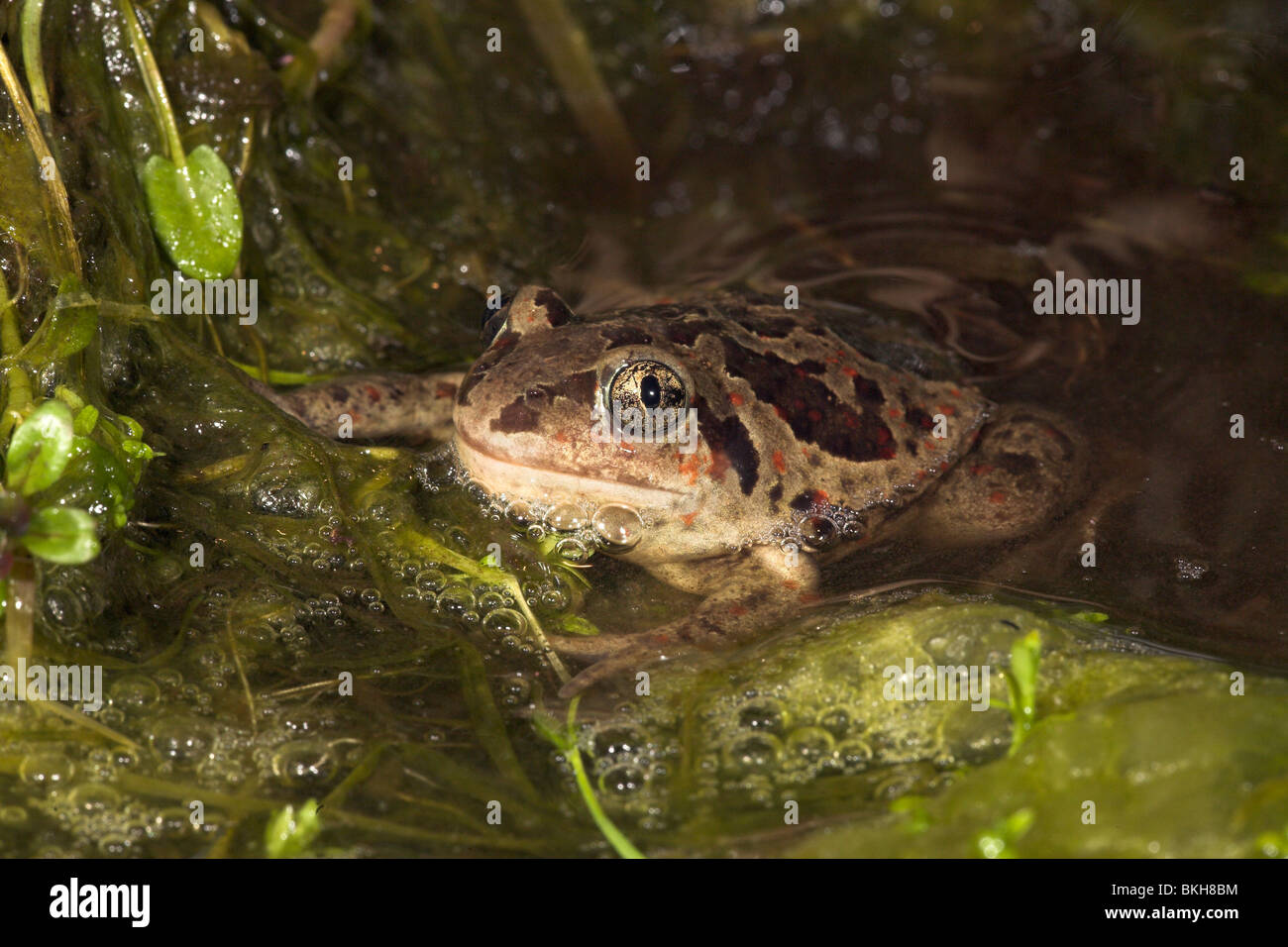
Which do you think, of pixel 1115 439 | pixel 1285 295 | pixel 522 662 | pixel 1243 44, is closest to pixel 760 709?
pixel 522 662

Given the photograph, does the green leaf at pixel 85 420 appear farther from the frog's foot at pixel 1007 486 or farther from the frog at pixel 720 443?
the frog's foot at pixel 1007 486

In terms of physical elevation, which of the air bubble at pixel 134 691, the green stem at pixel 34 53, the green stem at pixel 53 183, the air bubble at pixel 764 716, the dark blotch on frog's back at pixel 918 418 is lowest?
the air bubble at pixel 764 716

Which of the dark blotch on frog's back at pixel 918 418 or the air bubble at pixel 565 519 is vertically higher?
the dark blotch on frog's back at pixel 918 418

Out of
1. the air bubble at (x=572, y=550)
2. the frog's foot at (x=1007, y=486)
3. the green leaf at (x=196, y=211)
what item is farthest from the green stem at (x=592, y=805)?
the green leaf at (x=196, y=211)

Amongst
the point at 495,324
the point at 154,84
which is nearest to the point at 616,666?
the point at 495,324

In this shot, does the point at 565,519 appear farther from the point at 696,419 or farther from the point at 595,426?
the point at 696,419

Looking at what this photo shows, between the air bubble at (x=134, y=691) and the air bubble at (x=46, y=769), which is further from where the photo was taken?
the air bubble at (x=134, y=691)

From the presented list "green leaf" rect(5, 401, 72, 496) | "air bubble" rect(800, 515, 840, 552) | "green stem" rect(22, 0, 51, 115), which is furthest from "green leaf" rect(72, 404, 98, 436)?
"air bubble" rect(800, 515, 840, 552)
